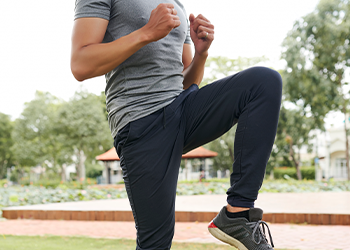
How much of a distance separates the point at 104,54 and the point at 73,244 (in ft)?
8.80

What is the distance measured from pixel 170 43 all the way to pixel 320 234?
3.45 metres

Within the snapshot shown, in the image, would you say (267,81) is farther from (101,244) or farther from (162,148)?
(101,244)

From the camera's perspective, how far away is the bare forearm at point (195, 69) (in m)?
1.89

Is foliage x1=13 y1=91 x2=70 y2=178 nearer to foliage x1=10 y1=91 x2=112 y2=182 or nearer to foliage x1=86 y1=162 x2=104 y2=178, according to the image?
foliage x1=10 y1=91 x2=112 y2=182

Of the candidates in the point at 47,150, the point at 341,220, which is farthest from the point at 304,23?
the point at 47,150

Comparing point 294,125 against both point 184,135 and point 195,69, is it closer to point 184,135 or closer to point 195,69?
point 195,69

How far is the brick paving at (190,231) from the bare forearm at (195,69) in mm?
2159

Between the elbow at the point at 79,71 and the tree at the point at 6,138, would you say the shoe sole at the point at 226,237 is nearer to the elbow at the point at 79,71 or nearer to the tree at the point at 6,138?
the elbow at the point at 79,71

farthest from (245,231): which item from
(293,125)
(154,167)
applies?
(293,125)

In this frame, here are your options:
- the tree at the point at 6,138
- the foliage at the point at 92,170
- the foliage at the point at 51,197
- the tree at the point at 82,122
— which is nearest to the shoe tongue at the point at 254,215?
the foliage at the point at 51,197

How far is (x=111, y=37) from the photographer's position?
1.55m

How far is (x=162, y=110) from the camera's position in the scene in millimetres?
1563

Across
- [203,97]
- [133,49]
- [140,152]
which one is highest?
[133,49]

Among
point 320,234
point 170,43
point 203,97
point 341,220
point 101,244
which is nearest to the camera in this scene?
point 203,97
